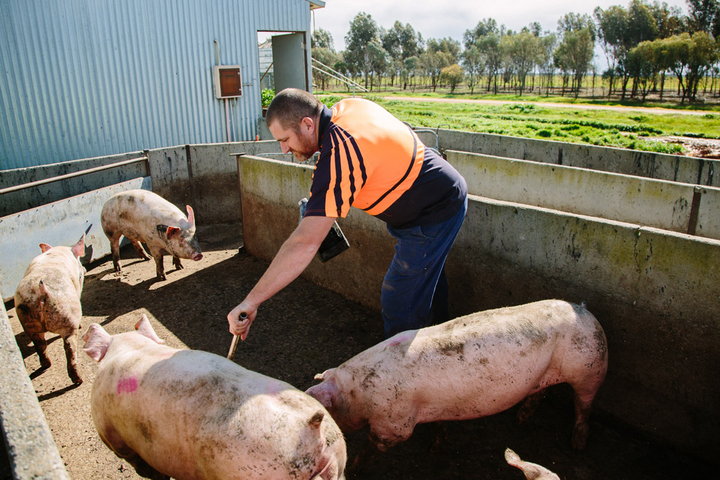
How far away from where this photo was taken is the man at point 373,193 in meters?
2.90

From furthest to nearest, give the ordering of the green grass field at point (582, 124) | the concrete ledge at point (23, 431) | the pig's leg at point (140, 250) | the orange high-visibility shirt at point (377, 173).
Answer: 1. the green grass field at point (582, 124)
2. the pig's leg at point (140, 250)
3. the orange high-visibility shirt at point (377, 173)
4. the concrete ledge at point (23, 431)

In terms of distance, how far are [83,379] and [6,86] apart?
→ 6987 mm

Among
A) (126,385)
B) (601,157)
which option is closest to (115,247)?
(126,385)

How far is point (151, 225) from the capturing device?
642 centimetres

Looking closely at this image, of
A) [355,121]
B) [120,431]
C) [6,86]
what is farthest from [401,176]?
[6,86]

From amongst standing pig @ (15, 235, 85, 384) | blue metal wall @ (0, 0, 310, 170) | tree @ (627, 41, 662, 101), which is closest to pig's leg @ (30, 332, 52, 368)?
standing pig @ (15, 235, 85, 384)

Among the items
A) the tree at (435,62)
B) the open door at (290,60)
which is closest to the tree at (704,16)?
the tree at (435,62)

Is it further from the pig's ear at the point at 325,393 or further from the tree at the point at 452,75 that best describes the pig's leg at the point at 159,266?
the tree at the point at 452,75

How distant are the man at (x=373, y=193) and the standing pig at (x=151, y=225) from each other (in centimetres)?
345

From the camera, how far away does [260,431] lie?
2252 mm

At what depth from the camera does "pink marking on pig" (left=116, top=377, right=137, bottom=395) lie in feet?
8.87

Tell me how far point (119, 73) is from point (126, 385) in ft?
30.6

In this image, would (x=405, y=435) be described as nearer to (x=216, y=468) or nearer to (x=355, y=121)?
(x=216, y=468)

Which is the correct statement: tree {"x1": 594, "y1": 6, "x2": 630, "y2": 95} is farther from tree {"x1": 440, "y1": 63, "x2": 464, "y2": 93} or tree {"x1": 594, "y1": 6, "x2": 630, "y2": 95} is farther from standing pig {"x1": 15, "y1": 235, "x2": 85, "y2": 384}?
standing pig {"x1": 15, "y1": 235, "x2": 85, "y2": 384}
